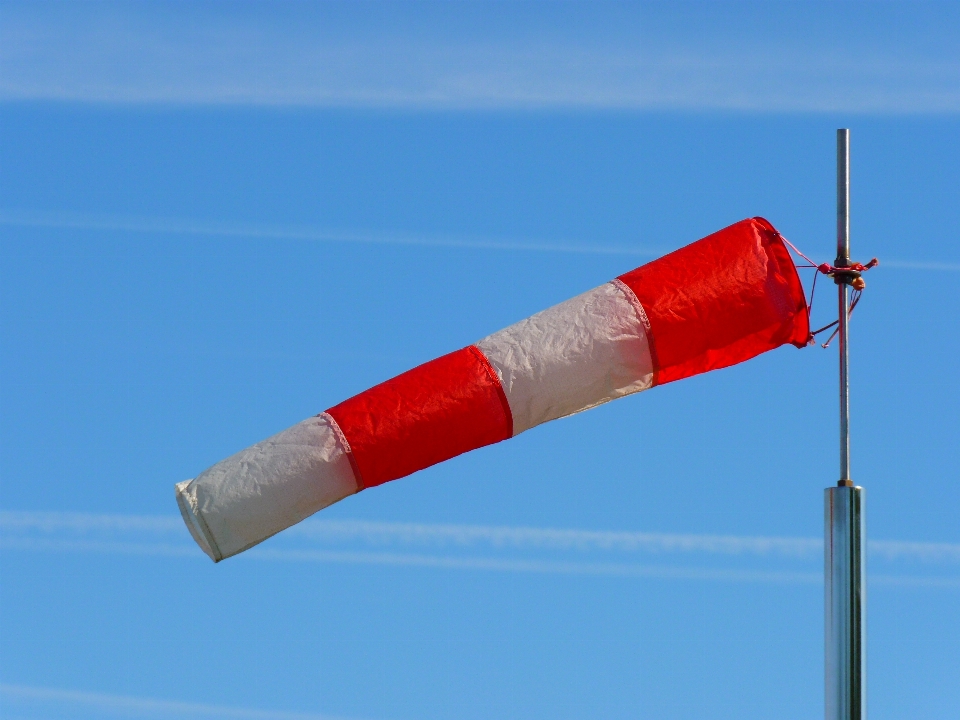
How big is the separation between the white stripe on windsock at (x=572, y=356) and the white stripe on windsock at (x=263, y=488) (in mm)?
1761

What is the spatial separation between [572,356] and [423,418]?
1594 mm

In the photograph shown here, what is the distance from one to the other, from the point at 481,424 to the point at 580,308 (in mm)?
1531

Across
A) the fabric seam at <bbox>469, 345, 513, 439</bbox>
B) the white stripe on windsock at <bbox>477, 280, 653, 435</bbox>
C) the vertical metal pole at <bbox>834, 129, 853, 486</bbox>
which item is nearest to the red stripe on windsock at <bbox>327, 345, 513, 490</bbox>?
the fabric seam at <bbox>469, 345, 513, 439</bbox>

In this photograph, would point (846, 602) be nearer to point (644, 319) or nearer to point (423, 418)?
point (644, 319)

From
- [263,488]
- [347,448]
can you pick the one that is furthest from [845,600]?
[263,488]

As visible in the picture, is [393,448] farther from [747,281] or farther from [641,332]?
[747,281]

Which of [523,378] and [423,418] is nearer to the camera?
[423,418]

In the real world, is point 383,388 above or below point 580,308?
below

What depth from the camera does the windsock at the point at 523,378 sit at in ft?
42.8

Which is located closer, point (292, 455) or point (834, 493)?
point (834, 493)

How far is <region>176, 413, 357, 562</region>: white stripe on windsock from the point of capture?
1298 centimetres

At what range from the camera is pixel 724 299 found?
1325 cm

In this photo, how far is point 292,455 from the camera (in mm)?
13078

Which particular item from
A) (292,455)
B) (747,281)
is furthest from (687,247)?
(292,455)
